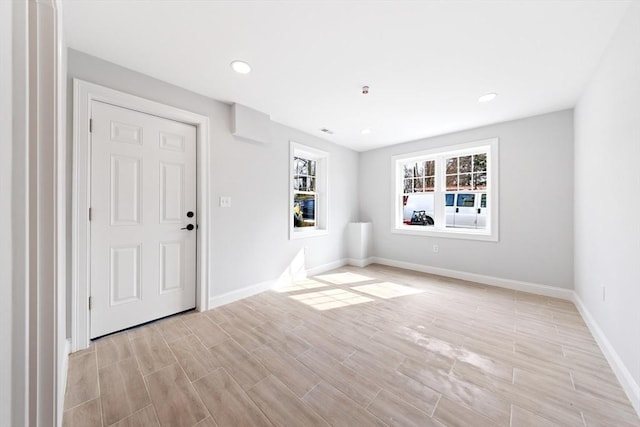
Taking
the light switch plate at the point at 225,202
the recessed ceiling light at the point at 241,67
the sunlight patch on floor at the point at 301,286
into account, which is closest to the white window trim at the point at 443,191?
the sunlight patch on floor at the point at 301,286

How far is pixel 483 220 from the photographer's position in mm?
3881

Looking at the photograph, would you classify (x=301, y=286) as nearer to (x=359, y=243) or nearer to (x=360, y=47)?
(x=359, y=243)

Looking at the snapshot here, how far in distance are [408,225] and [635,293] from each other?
10.7 ft

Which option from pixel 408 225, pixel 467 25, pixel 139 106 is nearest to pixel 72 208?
pixel 139 106

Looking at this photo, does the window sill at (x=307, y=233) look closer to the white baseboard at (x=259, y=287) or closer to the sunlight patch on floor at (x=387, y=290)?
the white baseboard at (x=259, y=287)

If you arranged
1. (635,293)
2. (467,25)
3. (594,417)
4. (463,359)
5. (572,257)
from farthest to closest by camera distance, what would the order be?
(572,257) < (463,359) < (467,25) < (635,293) < (594,417)

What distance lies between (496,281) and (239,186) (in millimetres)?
3995

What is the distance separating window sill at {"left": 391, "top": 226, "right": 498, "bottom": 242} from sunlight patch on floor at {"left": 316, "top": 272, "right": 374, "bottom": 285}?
49.7 inches

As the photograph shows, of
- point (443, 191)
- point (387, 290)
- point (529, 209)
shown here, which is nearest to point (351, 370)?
point (387, 290)

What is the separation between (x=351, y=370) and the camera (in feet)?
5.70

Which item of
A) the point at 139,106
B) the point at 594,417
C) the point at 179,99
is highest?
the point at 179,99

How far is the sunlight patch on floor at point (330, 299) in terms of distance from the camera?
2887 millimetres

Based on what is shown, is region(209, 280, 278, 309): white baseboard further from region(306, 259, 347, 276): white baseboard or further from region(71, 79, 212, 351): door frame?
region(71, 79, 212, 351): door frame

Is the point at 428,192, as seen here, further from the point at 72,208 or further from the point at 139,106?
the point at 72,208
